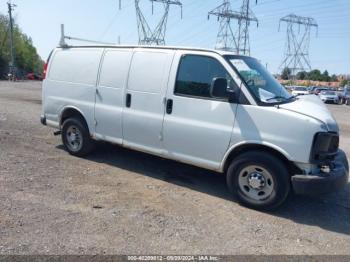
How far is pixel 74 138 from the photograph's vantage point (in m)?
7.64

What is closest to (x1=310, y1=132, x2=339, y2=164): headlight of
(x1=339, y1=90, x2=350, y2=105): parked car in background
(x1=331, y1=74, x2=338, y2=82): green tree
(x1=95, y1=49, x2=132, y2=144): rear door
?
(x1=95, y1=49, x2=132, y2=144): rear door

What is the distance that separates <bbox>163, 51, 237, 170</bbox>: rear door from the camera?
5590 mm

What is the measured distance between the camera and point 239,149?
18.1 feet

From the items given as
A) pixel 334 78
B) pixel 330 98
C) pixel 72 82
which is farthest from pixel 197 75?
pixel 334 78

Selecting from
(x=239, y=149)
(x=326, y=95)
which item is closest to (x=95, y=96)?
(x=239, y=149)

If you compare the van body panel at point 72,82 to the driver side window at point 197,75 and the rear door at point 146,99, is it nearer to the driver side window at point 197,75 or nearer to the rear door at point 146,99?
the rear door at point 146,99

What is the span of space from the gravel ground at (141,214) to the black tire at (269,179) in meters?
0.15

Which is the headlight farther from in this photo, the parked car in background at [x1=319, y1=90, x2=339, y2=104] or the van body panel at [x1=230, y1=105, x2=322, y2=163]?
the parked car in background at [x1=319, y1=90, x2=339, y2=104]

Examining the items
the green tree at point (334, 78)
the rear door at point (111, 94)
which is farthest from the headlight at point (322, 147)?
the green tree at point (334, 78)

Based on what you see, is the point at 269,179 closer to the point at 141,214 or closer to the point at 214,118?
the point at 214,118

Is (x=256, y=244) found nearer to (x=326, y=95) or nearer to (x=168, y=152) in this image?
(x=168, y=152)

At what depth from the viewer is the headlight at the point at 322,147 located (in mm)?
4965

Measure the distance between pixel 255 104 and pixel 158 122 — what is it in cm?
Answer: 160

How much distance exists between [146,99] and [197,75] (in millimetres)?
957
